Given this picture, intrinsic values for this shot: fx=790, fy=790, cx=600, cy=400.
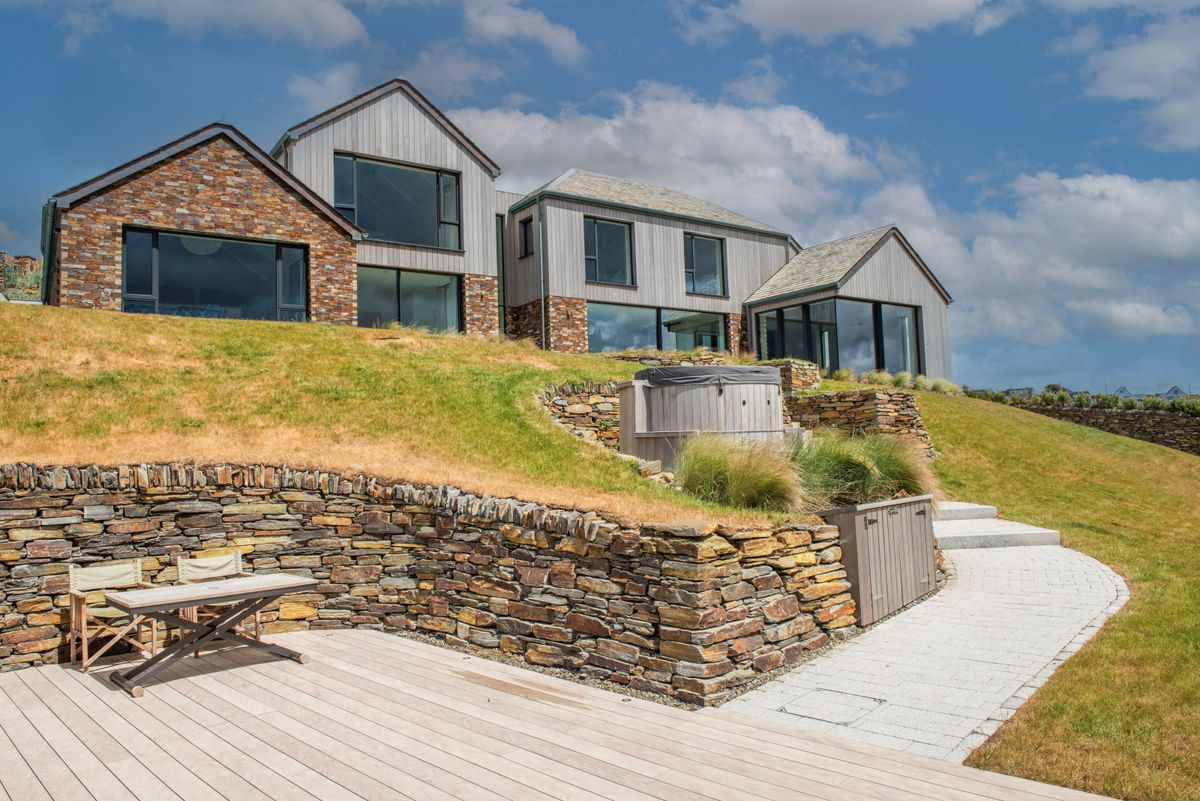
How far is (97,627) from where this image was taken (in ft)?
A: 23.1

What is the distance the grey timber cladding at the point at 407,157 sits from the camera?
20.1 metres

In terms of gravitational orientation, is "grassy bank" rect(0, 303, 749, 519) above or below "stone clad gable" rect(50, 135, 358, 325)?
below

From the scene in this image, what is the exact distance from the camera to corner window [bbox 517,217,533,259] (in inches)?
941

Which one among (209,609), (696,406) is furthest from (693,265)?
(209,609)

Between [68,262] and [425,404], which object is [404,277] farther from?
[425,404]

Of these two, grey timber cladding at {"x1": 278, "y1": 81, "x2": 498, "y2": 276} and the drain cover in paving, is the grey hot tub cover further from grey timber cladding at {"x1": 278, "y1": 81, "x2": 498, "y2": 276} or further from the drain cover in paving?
grey timber cladding at {"x1": 278, "y1": 81, "x2": 498, "y2": 276}

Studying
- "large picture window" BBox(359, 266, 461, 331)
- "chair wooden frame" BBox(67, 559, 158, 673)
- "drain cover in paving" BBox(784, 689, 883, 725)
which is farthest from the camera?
"large picture window" BBox(359, 266, 461, 331)

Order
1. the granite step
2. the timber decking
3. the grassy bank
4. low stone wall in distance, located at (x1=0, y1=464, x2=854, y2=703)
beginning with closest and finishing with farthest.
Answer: the timber decking → low stone wall in distance, located at (x1=0, y1=464, x2=854, y2=703) → the grassy bank → the granite step

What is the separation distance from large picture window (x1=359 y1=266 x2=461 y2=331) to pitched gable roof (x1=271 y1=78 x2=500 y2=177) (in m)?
3.61

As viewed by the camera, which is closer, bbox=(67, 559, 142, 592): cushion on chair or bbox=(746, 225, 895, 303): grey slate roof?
bbox=(67, 559, 142, 592): cushion on chair

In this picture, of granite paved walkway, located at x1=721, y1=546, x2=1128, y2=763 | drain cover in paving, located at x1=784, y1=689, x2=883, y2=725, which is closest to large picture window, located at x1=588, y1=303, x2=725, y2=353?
granite paved walkway, located at x1=721, y1=546, x2=1128, y2=763

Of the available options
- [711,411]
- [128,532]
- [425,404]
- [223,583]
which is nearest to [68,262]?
[425,404]

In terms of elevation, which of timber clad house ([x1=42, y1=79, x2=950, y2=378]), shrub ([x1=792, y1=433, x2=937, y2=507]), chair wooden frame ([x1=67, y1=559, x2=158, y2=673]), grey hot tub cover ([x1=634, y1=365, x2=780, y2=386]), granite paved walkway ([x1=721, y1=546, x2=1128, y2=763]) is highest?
timber clad house ([x1=42, y1=79, x2=950, y2=378])

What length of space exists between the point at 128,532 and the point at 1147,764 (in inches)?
322
